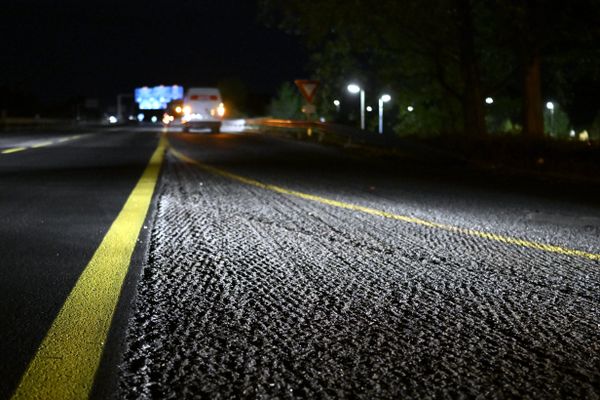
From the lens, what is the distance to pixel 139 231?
782cm

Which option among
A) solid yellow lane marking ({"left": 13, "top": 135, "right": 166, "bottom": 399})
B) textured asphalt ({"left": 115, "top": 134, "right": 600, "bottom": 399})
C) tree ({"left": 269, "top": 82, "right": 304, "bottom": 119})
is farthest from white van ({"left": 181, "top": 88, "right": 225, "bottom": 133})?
tree ({"left": 269, "top": 82, "right": 304, "bottom": 119})

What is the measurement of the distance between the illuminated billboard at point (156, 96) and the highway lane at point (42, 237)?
12233 cm

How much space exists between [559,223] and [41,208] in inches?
244

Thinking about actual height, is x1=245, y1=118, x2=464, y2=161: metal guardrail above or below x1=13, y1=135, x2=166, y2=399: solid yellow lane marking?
above

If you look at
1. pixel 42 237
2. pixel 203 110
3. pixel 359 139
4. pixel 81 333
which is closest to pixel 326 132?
pixel 359 139

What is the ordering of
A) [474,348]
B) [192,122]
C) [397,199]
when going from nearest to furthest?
[474,348]
[397,199]
[192,122]

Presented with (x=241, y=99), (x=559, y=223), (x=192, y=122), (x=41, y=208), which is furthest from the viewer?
(x=241, y=99)

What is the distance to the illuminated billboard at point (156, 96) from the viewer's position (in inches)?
5389

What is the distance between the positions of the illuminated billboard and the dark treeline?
103 meters

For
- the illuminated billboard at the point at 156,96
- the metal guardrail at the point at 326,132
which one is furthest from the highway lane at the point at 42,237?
the illuminated billboard at the point at 156,96

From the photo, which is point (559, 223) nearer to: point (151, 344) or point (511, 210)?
point (511, 210)

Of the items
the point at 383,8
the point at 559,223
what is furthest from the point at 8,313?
the point at 383,8

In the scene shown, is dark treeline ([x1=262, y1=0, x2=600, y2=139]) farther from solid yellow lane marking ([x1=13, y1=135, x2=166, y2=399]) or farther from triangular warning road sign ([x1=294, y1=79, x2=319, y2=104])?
solid yellow lane marking ([x1=13, y1=135, x2=166, y2=399])

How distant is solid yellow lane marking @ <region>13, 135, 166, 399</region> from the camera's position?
336 cm
